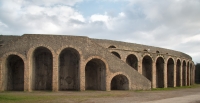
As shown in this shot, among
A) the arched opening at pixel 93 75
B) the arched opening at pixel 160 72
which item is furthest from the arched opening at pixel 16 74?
the arched opening at pixel 160 72

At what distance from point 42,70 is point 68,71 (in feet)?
7.21

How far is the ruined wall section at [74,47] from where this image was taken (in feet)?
57.0

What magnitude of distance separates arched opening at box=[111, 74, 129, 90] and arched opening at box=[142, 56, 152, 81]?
662cm

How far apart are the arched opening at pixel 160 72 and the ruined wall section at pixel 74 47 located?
8.44 metres

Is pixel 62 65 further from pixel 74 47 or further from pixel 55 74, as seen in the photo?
pixel 74 47

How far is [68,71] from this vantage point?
66.1 ft

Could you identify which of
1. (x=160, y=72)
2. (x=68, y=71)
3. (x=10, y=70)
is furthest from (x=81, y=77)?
(x=160, y=72)

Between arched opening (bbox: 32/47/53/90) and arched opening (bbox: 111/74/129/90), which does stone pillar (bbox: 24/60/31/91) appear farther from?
arched opening (bbox: 111/74/129/90)

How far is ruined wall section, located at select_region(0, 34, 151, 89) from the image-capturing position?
57.0ft

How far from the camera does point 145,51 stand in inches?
1003

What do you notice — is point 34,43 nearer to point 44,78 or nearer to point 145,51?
point 44,78

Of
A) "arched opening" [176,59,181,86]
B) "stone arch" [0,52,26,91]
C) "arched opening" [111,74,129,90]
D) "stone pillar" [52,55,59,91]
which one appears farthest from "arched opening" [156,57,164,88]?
"stone arch" [0,52,26,91]

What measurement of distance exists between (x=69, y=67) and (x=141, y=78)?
625 centimetres

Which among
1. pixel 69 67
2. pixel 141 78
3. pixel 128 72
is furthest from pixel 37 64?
pixel 141 78
